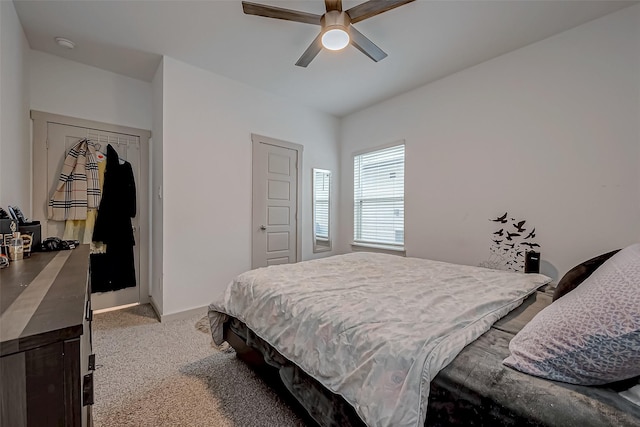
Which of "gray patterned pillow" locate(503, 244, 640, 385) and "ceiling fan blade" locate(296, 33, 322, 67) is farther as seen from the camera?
"ceiling fan blade" locate(296, 33, 322, 67)

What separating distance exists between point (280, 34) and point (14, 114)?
2165mm

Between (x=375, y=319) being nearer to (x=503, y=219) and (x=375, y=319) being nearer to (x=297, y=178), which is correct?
(x=503, y=219)

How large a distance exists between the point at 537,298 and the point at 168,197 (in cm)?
315

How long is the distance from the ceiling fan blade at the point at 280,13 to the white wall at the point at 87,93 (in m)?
2.10

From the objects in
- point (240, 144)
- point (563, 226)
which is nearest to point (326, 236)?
point (240, 144)

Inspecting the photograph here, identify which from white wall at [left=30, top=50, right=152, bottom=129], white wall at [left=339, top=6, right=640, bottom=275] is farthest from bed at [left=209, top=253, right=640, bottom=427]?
white wall at [left=30, top=50, right=152, bottom=129]

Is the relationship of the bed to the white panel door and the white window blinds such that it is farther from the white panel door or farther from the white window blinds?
the white window blinds

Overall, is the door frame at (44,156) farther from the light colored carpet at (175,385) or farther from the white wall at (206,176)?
the light colored carpet at (175,385)

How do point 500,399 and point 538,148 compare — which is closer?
point 500,399

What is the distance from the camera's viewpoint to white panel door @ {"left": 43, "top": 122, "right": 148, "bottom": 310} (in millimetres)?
2762

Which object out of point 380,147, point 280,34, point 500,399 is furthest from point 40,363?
point 380,147

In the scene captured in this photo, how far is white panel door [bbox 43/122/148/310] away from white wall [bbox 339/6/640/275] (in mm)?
3321

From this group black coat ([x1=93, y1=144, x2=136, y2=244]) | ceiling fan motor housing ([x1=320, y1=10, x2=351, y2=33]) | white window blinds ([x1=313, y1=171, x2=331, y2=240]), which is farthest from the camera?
white window blinds ([x1=313, y1=171, x2=331, y2=240])

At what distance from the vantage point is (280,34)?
2445mm
